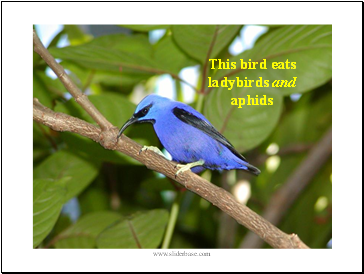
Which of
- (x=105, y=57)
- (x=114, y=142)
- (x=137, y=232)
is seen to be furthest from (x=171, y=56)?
(x=137, y=232)

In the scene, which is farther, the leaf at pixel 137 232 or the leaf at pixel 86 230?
the leaf at pixel 86 230

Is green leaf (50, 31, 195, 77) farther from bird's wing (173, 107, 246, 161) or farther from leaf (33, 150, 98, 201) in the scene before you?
leaf (33, 150, 98, 201)

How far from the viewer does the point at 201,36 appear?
2.51 meters

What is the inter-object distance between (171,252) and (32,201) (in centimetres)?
82

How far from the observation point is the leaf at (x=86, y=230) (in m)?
2.75

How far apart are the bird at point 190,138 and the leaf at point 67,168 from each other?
1.83 feet

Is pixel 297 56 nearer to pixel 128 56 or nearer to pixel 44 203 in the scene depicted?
pixel 128 56

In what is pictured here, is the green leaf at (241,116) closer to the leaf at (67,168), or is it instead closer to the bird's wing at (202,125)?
the bird's wing at (202,125)

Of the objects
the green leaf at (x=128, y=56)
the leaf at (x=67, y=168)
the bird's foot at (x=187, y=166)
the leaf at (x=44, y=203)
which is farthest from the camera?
the leaf at (x=67, y=168)

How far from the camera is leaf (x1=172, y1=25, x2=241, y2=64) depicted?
2.49 meters

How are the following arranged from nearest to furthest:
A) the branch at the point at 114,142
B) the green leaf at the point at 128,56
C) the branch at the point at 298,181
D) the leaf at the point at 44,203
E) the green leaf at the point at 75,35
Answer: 1. the branch at the point at 114,142
2. the leaf at the point at 44,203
3. the green leaf at the point at 128,56
4. the branch at the point at 298,181
5. the green leaf at the point at 75,35

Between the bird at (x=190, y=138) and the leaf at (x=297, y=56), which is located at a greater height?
the leaf at (x=297, y=56)

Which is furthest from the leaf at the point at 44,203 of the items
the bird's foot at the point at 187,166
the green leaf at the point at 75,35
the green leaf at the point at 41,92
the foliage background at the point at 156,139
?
the green leaf at the point at 75,35

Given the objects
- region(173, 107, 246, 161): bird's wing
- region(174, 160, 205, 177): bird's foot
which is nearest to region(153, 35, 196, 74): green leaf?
region(173, 107, 246, 161): bird's wing
